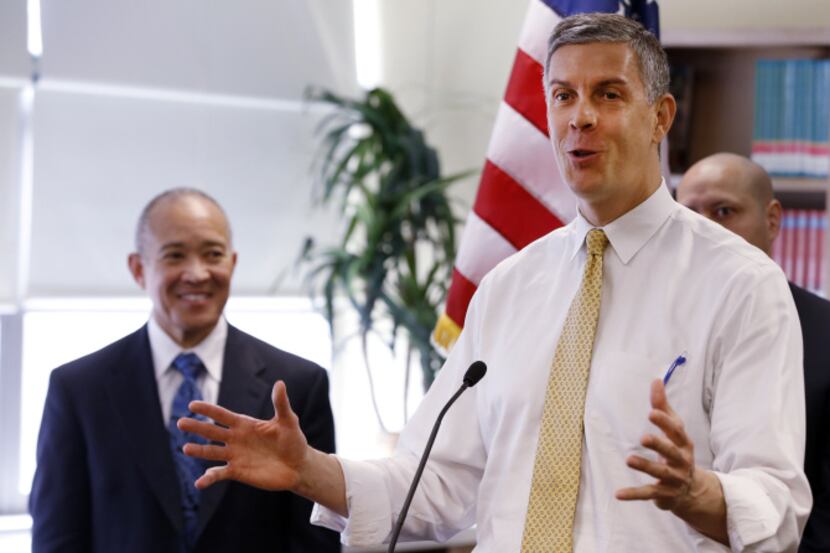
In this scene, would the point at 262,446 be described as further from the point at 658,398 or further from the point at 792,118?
the point at 792,118

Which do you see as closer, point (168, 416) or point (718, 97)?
point (168, 416)

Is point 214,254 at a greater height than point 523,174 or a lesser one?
lesser

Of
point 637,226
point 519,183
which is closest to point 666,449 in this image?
point 637,226

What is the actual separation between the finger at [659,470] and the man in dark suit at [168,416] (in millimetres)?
1221

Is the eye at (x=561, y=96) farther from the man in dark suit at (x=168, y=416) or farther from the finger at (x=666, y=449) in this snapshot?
the man in dark suit at (x=168, y=416)

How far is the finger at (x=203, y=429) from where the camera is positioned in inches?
58.2

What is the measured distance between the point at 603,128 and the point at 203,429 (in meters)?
0.71

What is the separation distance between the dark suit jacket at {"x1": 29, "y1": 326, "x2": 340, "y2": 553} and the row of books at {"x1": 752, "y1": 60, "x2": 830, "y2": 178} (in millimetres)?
1677

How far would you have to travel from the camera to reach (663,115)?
67.2 inches

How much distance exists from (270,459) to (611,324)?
1.73ft

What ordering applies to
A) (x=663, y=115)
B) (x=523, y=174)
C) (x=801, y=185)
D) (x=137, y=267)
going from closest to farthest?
(x=663, y=115), (x=137, y=267), (x=523, y=174), (x=801, y=185)

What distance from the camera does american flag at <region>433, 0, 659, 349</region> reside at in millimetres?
2734

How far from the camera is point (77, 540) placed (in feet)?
7.48

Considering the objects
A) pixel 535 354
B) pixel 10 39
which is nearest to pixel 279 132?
pixel 10 39
